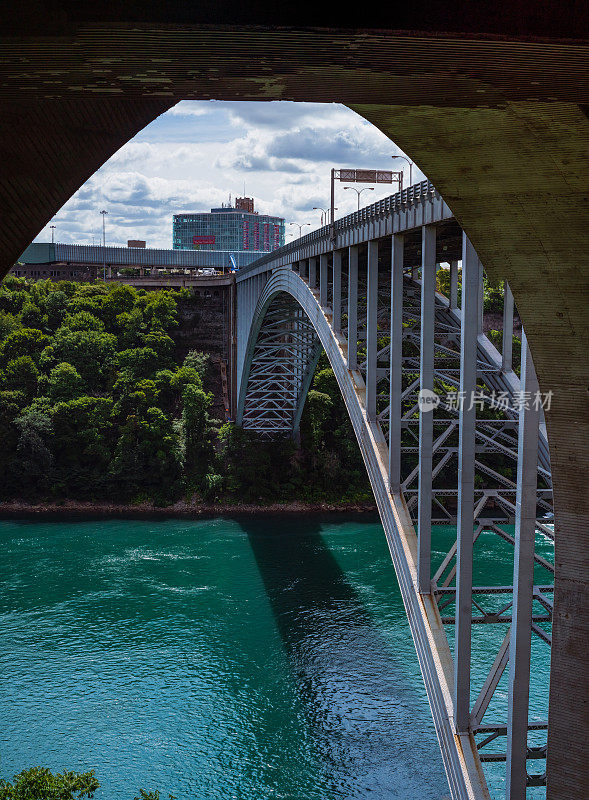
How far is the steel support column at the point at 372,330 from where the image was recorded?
15164 mm

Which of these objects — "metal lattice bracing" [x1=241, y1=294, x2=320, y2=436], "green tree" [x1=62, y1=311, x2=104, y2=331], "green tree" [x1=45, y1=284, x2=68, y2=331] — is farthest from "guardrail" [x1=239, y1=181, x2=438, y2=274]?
"green tree" [x1=45, y1=284, x2=68, y2=331]

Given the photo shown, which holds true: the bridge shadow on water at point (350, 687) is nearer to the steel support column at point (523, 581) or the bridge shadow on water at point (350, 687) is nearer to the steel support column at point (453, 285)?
the steel support column at point (523, 581)

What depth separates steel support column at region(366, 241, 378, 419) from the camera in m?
15.2

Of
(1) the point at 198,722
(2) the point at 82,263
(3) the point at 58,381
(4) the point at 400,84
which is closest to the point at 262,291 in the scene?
(3) the point at 58,381

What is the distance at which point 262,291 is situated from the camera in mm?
34594

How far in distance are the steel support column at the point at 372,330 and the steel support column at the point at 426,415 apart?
3087 mm

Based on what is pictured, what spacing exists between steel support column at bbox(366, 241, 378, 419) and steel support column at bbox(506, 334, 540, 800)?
666 cm

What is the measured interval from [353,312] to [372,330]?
2.24 meters

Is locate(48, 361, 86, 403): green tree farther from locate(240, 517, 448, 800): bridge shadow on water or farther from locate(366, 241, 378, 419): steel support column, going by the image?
locate(366, 241, 378, 419): steel support column

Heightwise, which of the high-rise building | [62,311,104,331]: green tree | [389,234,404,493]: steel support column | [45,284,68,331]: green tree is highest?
the high-rise building

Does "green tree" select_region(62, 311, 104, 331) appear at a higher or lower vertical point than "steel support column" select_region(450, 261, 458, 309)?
higher

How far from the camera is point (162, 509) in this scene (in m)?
39.5

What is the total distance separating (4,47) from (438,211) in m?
10.3

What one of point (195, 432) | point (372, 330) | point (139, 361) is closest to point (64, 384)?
point (139, 361)
